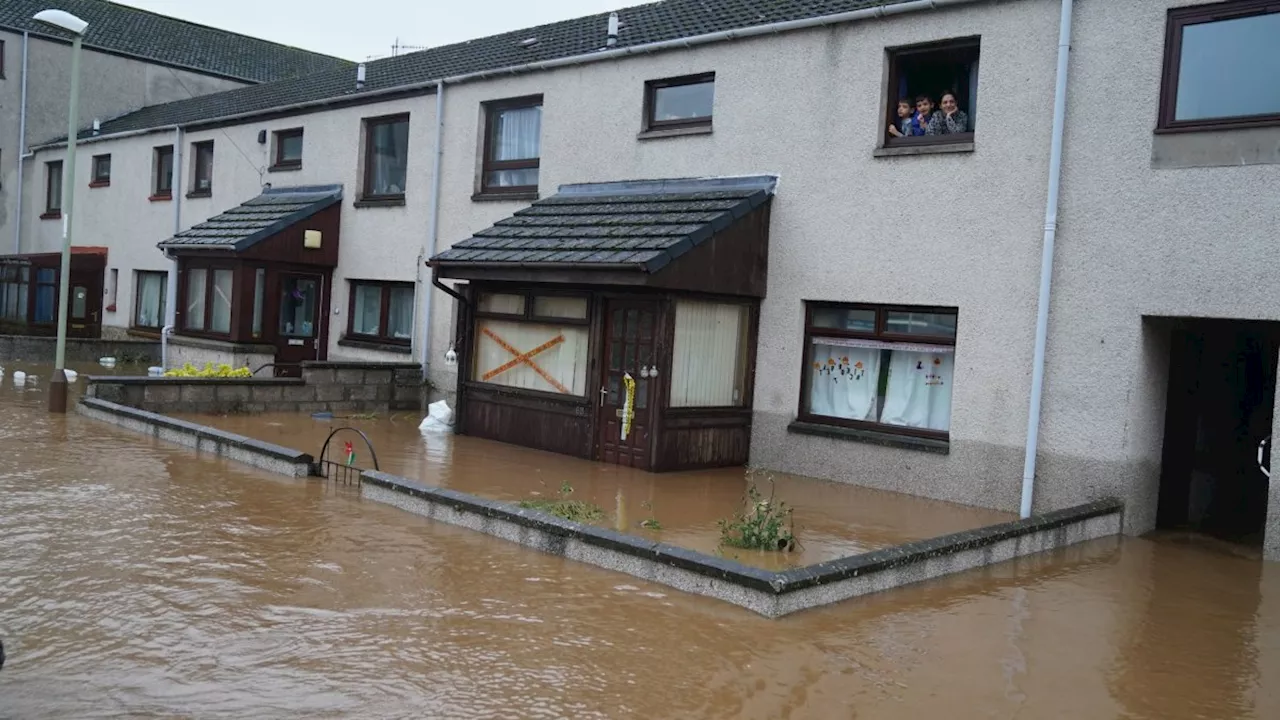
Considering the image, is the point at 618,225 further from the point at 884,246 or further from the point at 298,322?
the point at 298,322

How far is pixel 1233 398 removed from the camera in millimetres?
12406

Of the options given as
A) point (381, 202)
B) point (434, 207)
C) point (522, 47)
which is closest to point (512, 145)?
point (434, 207)

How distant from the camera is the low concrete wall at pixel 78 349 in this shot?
2391cm

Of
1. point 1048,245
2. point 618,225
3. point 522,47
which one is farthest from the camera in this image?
point 522,47

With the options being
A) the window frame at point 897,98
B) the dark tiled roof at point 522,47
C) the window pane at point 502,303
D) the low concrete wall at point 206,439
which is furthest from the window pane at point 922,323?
the low concrete wall at point 206,439

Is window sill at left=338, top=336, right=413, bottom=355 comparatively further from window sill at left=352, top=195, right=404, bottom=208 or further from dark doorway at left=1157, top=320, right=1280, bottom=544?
dark doorway at left=1157, top=320, right=1280, bottom=544

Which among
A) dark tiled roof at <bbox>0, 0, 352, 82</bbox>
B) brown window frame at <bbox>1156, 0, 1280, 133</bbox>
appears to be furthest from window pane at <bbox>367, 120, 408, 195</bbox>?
dark tiled roof at <bbox>0, 0, 352, 82</bbox>

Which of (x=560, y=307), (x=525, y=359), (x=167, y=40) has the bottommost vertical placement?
(x=525, y=359)

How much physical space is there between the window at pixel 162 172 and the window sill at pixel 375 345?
28.4 ft

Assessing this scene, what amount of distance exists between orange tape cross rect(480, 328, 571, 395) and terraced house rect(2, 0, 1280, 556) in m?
0.06

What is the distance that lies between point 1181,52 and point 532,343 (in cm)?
824

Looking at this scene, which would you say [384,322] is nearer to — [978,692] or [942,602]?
[942,602]

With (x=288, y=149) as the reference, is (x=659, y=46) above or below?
above

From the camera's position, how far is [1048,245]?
36.3 ft
